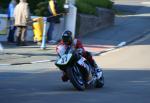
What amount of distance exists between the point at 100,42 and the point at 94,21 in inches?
144

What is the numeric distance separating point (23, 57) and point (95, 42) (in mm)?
5846

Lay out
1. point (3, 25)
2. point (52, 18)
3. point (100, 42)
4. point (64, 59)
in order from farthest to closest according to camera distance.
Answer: point (100, 42) < point (3, 25) < point (52, 18) < point (64, 59)

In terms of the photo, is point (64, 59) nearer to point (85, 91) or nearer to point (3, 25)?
point (85, 91)

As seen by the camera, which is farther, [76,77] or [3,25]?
[3,25]

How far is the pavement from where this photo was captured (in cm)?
2064

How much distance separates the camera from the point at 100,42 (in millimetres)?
26188

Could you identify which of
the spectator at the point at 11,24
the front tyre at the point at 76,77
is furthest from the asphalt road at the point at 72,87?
the spectator at the point at 11,24

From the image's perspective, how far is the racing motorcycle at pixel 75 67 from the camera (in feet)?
42.8

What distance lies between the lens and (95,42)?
85.6 ft

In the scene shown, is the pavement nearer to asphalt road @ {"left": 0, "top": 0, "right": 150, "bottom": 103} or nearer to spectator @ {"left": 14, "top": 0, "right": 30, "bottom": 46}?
spectator @ {"left": 14, "top": 0, "right": 30, "bottom": 46}

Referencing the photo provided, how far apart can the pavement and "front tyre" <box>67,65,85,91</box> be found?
6.13m

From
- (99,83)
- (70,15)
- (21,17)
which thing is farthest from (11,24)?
(99,83)

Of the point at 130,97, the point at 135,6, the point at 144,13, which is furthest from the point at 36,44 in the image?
the point at 135,6

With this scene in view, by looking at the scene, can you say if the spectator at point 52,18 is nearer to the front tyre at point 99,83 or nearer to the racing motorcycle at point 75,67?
the front tyre at point 99,83
